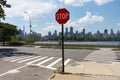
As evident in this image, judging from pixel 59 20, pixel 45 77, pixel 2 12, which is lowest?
pixel 45 77

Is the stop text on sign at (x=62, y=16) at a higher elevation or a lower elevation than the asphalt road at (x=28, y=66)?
higher

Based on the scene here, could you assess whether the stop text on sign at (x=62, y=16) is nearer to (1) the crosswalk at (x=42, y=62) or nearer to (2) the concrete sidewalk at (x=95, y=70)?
(2) the concrete sidewalk at (x=95, y=70)

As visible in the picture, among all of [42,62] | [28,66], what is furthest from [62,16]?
[42,62]

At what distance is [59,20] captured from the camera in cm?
1450

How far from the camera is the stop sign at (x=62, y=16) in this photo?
1434 cm

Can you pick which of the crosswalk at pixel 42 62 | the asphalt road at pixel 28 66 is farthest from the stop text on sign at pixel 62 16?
the crosswalk at pixel 42 62

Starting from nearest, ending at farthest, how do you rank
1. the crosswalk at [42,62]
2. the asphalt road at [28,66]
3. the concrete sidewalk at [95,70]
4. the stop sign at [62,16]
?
1. the asphalt road at [28,66]
2. the stop sign at [62,16]
3. the concrete sidewalk at [95,70]
4. the crosswalk at [42,62]

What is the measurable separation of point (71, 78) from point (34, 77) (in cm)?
207

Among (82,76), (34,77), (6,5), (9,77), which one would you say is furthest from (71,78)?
(6,5)

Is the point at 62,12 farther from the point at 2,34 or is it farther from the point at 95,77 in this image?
the point at 2,34

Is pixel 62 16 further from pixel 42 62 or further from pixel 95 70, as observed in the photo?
pixel 42 62

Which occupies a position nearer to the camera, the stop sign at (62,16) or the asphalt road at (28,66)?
the asphalt road at (28,66)

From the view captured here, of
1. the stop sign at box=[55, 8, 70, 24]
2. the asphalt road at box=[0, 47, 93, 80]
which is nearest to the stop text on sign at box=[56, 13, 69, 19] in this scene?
the stop sign at box=[55, 8, 70, 24]

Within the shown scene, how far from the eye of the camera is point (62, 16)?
1447 centimetres
